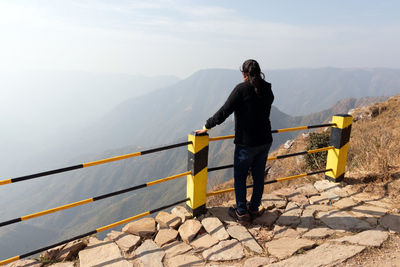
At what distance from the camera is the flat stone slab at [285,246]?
10.5 ft

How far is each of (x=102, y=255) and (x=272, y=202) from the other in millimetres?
2923

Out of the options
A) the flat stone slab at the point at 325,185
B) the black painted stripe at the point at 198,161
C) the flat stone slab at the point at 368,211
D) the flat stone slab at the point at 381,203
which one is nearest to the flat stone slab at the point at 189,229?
the black painted stripe at the point at 198,161

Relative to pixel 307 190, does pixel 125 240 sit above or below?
below

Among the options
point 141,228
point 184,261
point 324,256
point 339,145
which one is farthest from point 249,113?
point 339,145

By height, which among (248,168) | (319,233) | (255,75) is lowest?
(319,233)

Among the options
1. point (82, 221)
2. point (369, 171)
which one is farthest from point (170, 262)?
point (82, 221)

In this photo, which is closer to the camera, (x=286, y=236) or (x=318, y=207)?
(x=286, y=236)

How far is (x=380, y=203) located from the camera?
14.6ft

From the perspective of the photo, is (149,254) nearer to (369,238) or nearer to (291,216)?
(291,216)

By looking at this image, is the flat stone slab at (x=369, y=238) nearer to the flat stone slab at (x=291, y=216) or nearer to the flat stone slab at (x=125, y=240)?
the flat stone slab at (x=291, y=216)

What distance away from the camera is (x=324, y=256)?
3.04 m

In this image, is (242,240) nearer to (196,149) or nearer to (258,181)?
(258,181)

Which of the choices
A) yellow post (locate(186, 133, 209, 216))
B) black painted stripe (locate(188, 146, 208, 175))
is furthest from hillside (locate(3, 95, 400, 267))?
black painted stripe (locate(188, 146, 208, 175))

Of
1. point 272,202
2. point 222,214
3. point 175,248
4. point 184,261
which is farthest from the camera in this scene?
point 272,202
